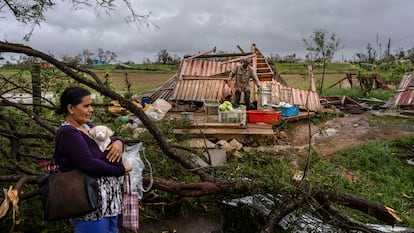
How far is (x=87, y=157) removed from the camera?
7.04 feet

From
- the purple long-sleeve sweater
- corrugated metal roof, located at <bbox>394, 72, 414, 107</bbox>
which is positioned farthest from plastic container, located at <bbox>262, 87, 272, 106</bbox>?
the purple long-sleeve sweater

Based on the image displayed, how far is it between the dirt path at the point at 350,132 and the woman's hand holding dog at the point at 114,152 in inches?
249

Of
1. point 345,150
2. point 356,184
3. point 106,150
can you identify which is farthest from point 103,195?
point 345,150

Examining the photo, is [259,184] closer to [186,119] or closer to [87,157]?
[87,157]

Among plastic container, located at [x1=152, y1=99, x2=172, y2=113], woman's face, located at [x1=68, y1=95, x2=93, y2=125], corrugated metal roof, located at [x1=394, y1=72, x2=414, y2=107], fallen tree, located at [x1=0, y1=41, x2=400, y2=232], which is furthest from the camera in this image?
corrugated metal roof, located at [x1=394, y1=72, x2=414, y2=107]

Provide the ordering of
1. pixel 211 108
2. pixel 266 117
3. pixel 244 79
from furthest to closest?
1. pixel 244 79
2. pixel 211 108
3. pixel 266 117

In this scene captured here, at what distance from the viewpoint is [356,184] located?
6.05 m

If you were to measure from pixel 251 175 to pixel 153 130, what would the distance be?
3.19 ft

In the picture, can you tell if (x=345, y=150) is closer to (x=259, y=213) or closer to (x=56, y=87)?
(x=259, y=213)

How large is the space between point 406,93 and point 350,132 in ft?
8.14

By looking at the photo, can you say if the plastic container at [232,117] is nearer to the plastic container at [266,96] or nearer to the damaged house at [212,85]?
the damaged house at [212,85]

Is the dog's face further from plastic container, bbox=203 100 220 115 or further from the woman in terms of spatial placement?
plastic container, bbox=203 100 220 115

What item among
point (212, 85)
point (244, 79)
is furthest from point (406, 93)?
point (212, 85)

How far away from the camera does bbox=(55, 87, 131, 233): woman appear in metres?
2.15
